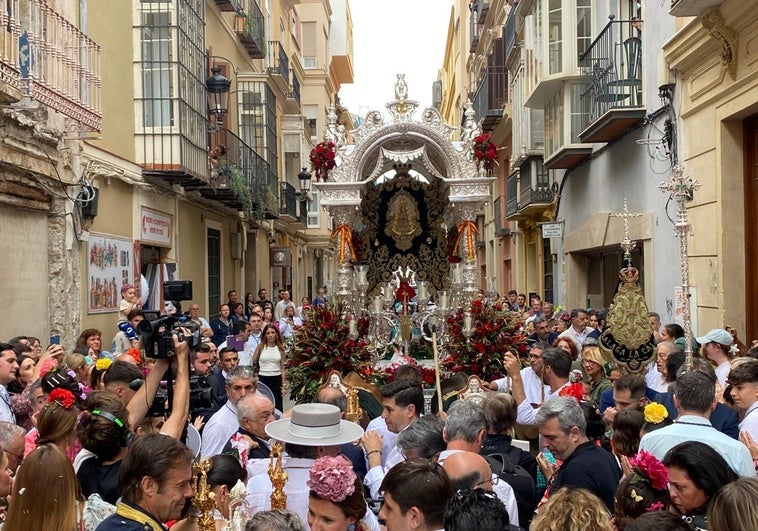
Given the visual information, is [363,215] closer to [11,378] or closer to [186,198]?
[186,198]

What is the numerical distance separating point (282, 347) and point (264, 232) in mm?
16509

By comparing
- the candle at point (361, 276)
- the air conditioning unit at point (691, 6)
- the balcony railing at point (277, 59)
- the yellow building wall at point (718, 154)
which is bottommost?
the candle at point (361, 276)

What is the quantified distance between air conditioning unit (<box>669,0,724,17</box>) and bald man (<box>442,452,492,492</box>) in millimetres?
7576

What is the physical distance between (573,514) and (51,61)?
9.33 meters

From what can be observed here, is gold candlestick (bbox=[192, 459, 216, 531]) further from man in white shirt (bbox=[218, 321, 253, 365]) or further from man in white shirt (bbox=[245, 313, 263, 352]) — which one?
man in white shirt (bbox=[245, 313, 263, 352])

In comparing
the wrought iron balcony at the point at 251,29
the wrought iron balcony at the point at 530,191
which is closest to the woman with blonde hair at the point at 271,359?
the wrought iron balcony at the point at 530,191

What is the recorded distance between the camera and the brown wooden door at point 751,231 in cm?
1041

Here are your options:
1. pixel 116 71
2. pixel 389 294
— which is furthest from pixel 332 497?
pixel 116 71

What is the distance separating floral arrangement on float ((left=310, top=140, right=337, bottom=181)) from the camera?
Result: 11977 millimetres

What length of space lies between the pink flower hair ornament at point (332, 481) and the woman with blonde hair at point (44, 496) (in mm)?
1005

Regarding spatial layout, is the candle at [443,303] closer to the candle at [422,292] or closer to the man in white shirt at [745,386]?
the candle at [422,292]

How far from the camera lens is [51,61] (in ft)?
33.9

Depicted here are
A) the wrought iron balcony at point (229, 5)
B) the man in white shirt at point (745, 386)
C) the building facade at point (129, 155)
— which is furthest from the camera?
the wrought iron balcony at point (229, 5)

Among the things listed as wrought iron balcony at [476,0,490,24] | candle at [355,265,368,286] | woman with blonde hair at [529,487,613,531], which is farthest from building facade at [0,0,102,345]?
wrought iron balcony at [476,0,490,24]
